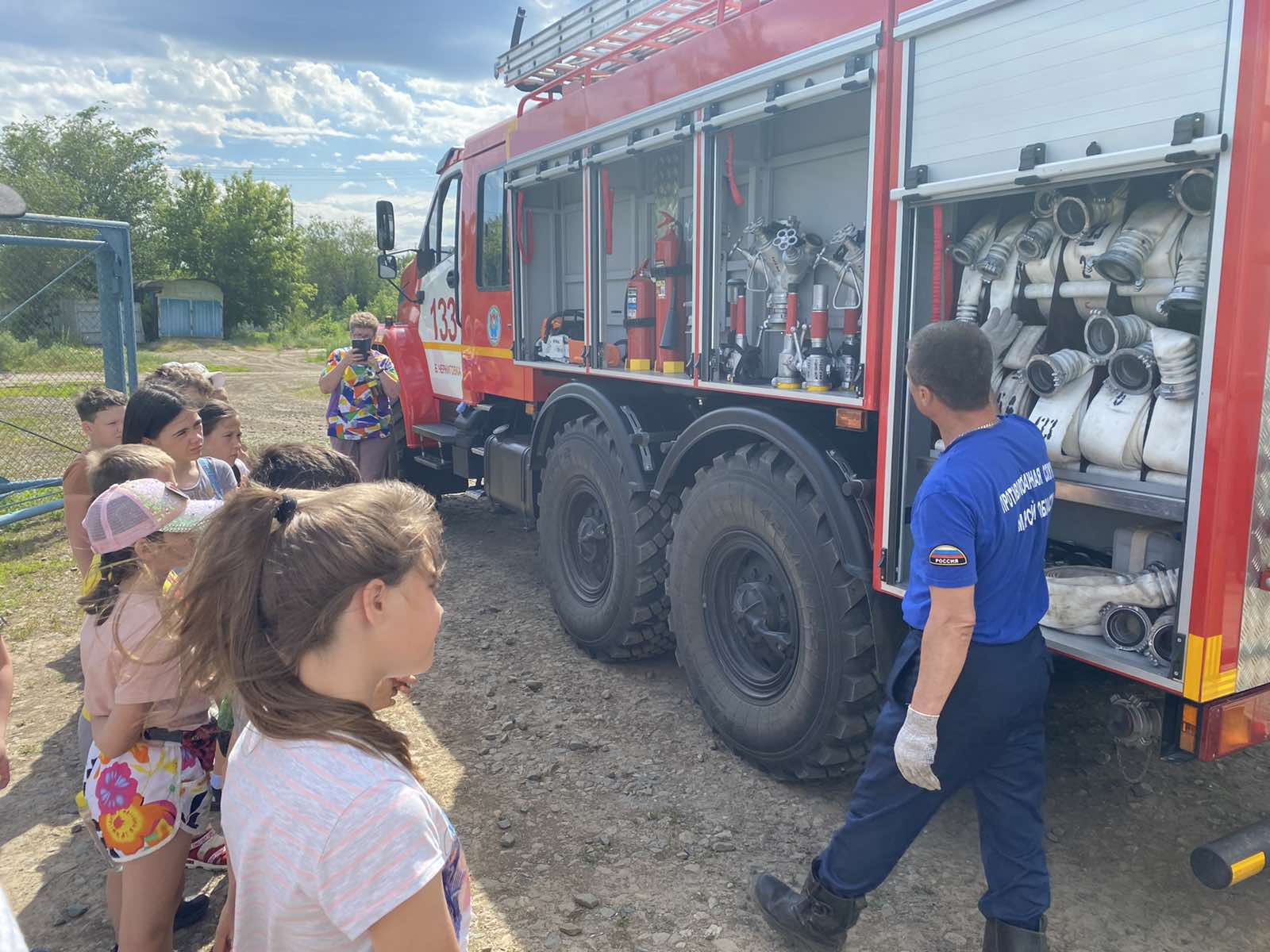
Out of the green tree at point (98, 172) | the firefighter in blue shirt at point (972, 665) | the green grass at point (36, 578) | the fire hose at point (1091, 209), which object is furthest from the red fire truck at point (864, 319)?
the green tree at point (98, 172)

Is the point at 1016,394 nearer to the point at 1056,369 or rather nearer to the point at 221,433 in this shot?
→ the point at 1056,369

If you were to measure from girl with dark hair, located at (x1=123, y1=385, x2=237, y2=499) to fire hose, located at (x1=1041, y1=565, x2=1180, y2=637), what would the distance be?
2.78 meters

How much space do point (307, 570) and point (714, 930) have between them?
214 cm

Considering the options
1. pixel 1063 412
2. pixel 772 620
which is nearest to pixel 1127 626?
pixel 1063 412

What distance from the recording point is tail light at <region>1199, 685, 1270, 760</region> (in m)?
2.45

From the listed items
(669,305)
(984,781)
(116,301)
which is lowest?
(984,781)

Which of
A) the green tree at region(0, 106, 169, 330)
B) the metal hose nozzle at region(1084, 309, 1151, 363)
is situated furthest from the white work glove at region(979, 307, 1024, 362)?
the green tree at region(0, 106, 169, 330)

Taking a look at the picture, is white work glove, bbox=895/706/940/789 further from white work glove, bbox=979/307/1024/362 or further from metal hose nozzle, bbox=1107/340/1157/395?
white work glove, bbox=979/307/1024/362

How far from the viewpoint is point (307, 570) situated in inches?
51.3

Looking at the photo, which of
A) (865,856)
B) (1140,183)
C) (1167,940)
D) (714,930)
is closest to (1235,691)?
(1167,940)

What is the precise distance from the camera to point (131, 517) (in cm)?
233

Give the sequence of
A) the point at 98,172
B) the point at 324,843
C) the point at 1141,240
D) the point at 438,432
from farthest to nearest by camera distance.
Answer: the point at 98,172 → the point at 438,432 → the point at 1141,240 → the point at 324,843

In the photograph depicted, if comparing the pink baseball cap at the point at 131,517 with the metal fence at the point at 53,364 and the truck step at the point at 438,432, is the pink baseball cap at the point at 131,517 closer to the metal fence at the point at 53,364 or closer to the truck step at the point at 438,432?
the metal fence at the point at 53,364

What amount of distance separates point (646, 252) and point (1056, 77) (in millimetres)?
2712
